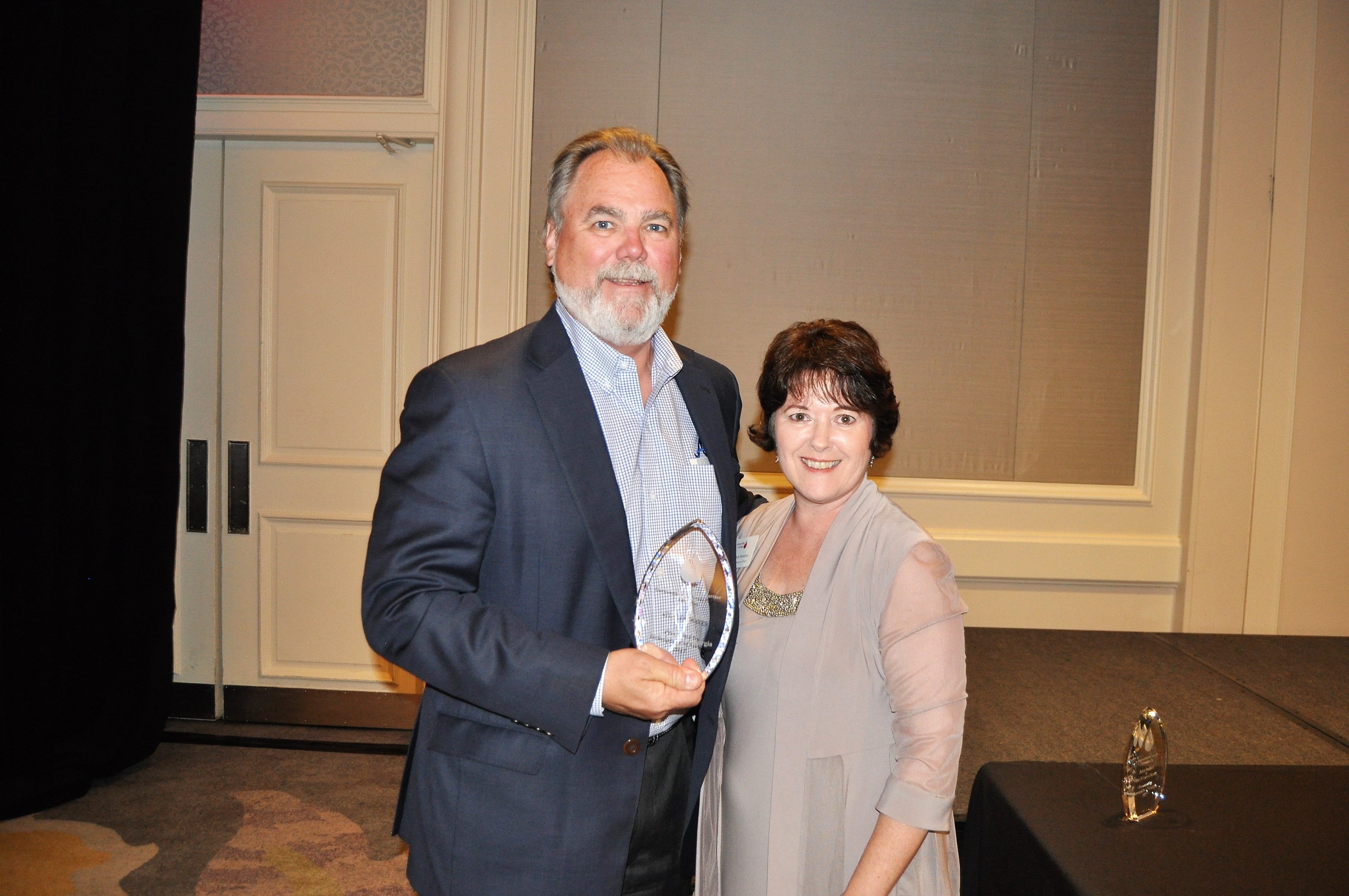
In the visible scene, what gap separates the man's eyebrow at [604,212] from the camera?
1.56 metres

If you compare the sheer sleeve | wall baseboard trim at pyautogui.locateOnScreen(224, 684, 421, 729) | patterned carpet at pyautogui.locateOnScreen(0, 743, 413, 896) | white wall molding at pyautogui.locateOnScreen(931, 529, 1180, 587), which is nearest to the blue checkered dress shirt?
the sheer sleeve

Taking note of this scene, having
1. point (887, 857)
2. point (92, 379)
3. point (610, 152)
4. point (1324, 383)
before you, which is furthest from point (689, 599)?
point (1324, 383)

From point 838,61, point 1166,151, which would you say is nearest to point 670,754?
point 838,61

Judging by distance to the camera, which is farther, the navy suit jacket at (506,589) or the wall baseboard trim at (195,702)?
the wall baseboard trim at (195,702)

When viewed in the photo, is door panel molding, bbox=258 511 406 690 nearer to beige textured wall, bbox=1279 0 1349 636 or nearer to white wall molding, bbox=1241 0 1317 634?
white wall molding, bbox=1241 0 1317 634

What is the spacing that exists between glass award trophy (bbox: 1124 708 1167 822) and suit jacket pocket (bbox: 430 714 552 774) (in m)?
0.86

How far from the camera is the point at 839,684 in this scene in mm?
1372

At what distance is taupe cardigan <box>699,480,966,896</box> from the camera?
132 cm

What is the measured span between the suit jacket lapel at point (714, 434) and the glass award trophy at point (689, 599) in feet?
0.77

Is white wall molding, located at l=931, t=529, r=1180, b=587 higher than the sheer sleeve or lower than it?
lower

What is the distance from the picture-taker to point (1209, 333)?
354cm

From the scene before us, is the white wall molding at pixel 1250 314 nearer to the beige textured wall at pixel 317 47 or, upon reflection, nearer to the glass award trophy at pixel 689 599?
the glass award trophy at pixel 689 599

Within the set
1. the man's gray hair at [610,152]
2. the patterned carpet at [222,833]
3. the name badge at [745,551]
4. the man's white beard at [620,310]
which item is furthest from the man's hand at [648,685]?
the patterned carpet at [222,833]

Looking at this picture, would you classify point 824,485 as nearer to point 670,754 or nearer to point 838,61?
point 670,754
